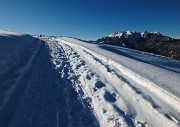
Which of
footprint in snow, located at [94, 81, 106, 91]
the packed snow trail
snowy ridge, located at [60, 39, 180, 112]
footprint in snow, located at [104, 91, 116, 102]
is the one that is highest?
snowy ridge, located at [60, 39, 180, 112]

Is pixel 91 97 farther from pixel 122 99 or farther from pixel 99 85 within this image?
pixel 99 85

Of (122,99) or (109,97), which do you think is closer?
(122,99)

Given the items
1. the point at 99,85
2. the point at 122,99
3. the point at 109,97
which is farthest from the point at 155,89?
the point at 99,85

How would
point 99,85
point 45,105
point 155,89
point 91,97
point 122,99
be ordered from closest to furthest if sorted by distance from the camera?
point 45,105
point 122,99
point 155,89
point 91,97
point 99,85

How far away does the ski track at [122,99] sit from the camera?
18.5 feet

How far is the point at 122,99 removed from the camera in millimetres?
6949

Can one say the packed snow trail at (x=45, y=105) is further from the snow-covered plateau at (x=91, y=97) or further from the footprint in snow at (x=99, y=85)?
the footprint in snow at (x=99, y=85)

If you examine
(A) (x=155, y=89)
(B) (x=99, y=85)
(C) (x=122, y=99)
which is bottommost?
(B) (x=99, y=85)

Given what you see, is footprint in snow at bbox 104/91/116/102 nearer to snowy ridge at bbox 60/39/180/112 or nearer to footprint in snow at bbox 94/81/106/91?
footprint in snow at bbox 94/81/106/91

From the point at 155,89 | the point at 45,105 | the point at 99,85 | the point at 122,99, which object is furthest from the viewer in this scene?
the point at 99,85

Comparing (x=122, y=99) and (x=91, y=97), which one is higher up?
(x=122, y=99)

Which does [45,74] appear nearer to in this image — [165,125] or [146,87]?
[146,87]

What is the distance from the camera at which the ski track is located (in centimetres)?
564

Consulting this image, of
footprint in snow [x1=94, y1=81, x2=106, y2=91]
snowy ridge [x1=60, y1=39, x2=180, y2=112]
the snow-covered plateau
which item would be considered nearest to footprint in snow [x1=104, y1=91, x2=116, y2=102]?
the snow-covered plateau
